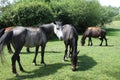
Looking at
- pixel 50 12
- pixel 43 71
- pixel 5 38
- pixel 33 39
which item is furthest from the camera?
pixel 50 12

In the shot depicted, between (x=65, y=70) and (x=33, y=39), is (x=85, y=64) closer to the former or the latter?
(x=65, y=70)

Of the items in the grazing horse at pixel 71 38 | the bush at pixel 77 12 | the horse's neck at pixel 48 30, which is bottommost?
the bush at pixel 77 12

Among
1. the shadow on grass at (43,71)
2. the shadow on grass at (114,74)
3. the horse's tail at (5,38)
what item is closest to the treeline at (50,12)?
the shadow on grass at (43,71)

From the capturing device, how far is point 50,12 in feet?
91.7

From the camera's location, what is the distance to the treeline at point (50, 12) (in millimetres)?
26453

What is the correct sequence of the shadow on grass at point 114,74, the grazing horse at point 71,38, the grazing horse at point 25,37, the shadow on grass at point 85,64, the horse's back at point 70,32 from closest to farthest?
the grazing horse at point 25,37, the shadow on grass at point 114,74, the grazing horse at point 71,38, the shadow on grass at point 85,64, the horse's back at point 70,32

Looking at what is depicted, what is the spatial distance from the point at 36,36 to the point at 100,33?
10925mm

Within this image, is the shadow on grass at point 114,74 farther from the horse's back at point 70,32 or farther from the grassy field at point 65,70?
the horse's back at point 70,32

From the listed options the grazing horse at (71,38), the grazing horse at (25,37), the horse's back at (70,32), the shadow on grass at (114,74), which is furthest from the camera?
the horse's back at (70,32)

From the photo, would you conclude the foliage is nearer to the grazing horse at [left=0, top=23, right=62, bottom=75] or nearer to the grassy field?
the grassy field

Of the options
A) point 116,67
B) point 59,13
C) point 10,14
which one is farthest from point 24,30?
point 59,13

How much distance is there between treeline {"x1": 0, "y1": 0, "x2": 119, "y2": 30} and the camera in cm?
2645

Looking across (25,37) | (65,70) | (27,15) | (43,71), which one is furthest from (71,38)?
(27,15)

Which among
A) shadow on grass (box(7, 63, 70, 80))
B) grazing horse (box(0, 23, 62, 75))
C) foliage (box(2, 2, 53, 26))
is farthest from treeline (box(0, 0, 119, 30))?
shadow on grass (box(7, 63, 70, 80))
